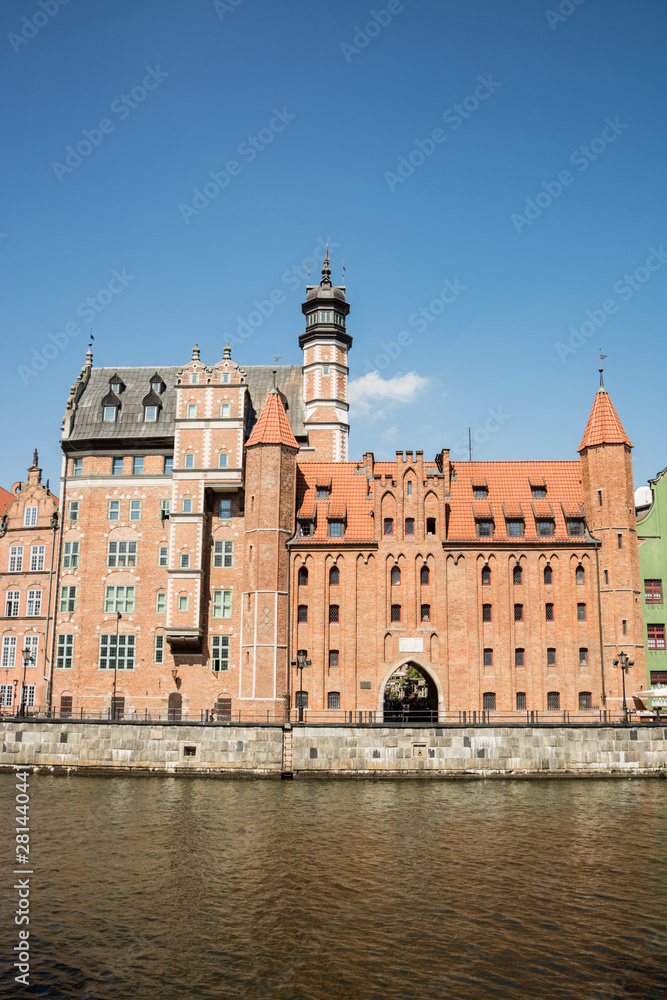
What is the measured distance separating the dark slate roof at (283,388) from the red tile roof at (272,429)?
18.5 ft

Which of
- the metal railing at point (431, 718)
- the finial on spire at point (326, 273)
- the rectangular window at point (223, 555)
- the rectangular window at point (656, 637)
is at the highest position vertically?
the finial on spire at point (326, 273)

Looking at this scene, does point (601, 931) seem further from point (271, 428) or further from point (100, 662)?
point (100, 662)

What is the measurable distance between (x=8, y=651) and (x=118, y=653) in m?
8.19

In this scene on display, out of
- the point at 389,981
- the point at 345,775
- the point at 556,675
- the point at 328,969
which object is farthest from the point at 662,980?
the point at 556,675

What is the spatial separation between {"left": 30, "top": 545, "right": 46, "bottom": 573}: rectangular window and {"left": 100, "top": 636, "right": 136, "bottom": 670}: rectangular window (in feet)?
23.2

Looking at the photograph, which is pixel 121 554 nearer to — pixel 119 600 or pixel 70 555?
pixel 119 600

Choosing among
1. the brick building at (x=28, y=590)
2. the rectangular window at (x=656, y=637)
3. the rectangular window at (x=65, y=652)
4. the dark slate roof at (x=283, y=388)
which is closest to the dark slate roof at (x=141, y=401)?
the dark slate roof at (x=283, y=388)

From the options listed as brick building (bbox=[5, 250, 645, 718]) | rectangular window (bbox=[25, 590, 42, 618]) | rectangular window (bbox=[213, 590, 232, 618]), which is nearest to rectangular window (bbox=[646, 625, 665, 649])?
brick building (bbox=[5, 250, 645, 718])

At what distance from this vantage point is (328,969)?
18.3 meters

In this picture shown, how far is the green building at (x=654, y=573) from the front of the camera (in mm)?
51344

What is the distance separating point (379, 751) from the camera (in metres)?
43.8

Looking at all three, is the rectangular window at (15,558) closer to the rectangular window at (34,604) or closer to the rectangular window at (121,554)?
the rectangular window at (34,604)

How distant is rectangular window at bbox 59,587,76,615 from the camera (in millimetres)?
56062

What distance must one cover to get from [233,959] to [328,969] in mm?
2209
